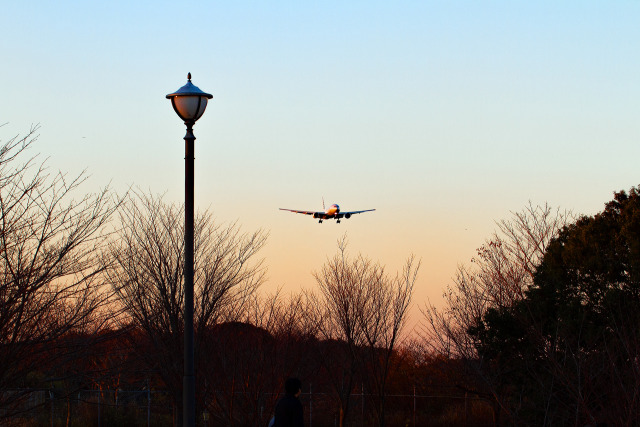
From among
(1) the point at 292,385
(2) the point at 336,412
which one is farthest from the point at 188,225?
(2) the point at 336,412

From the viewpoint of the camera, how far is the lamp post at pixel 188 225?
30.2ft

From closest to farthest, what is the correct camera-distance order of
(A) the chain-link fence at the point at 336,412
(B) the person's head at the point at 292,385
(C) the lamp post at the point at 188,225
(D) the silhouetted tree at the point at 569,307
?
(C) the lamp post at the point at 188,225 → (B) the person's head at the point at 292,385 → (D) the silhouetted tree at the point at 569,307 → (A) the chain-link fence at the point at 336,412

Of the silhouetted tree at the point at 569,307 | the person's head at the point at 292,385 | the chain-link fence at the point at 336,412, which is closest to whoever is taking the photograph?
the person's head at the point at 292,385

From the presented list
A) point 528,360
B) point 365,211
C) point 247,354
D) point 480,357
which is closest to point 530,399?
point 528,360

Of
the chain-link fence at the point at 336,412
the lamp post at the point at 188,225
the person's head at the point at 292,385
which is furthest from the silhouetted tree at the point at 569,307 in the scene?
the lamp post at the point at 188,225

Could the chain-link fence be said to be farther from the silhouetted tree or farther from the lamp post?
the lamp post

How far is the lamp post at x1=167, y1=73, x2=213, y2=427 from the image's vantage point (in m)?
9.20

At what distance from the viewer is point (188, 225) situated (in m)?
9.46

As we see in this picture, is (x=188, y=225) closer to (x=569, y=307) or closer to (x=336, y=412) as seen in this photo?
(x=569, y=307)

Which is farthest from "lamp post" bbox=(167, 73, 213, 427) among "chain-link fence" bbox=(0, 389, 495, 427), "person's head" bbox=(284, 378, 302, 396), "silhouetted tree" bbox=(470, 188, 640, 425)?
"chain-link fence" bbox=(0, 389, 495, 427)

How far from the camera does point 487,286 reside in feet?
104

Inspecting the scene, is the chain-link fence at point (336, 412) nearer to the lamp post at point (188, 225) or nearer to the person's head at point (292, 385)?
the person's head at point (292, 385)

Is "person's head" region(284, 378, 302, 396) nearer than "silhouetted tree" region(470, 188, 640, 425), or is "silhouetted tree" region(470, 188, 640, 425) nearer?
"person's head" region(284, 378, 302, 396)

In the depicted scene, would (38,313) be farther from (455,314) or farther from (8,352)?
(455,314)
